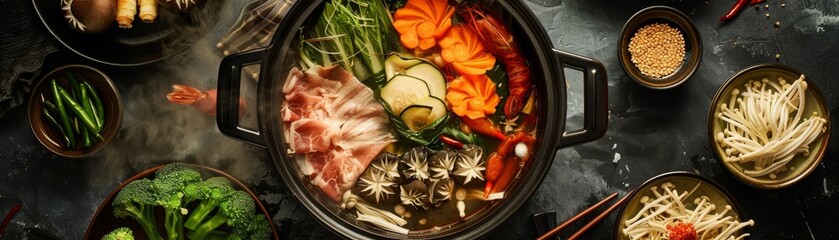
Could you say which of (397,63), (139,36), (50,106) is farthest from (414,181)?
(50,106)

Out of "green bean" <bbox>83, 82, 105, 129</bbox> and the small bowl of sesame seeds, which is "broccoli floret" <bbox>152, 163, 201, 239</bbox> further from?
the small bowl of sesame seeds

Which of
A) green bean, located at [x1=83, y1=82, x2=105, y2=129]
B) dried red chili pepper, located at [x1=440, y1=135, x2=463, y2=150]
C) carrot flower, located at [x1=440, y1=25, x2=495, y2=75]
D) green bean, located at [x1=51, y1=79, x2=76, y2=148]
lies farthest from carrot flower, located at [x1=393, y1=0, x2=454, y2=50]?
green bean, located at [x1=51, y1=79, x2=76, y2=148]

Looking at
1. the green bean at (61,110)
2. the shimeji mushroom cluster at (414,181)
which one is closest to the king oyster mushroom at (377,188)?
the shimeji mushroom cluster at (414,181)

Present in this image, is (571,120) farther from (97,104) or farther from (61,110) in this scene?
(61,110)

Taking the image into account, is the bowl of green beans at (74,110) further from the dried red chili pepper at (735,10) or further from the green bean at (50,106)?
the dried red chili pepper at (735,10)

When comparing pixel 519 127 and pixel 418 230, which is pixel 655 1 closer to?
pixel 519 127

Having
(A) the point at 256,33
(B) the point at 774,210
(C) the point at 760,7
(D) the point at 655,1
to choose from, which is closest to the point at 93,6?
(A) the point at 256,33
